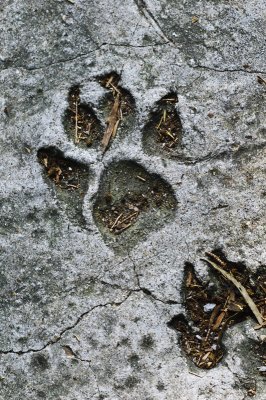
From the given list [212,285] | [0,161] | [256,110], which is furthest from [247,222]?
[0,161]

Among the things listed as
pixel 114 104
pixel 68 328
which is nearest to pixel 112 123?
pixel 114 104

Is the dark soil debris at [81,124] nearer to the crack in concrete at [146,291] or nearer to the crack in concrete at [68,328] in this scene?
the crack in concrete at [146,291]

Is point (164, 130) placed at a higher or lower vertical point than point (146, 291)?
higher

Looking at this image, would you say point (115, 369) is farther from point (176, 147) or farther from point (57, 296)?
point (176, 147)

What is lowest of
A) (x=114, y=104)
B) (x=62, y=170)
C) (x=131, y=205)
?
(x=131, y=205)

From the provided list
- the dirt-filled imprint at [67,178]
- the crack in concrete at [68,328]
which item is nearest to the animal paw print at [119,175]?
the dirt-filled imprint at [67,178]

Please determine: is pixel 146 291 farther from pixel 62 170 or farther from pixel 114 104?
pixel 114 104

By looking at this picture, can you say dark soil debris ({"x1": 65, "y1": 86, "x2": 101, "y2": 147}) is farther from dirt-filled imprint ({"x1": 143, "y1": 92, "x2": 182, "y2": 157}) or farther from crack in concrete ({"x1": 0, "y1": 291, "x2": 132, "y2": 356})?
crack in concrete ({"x1": 0, "y1": 291, "x2": 132, "y2": 356})
